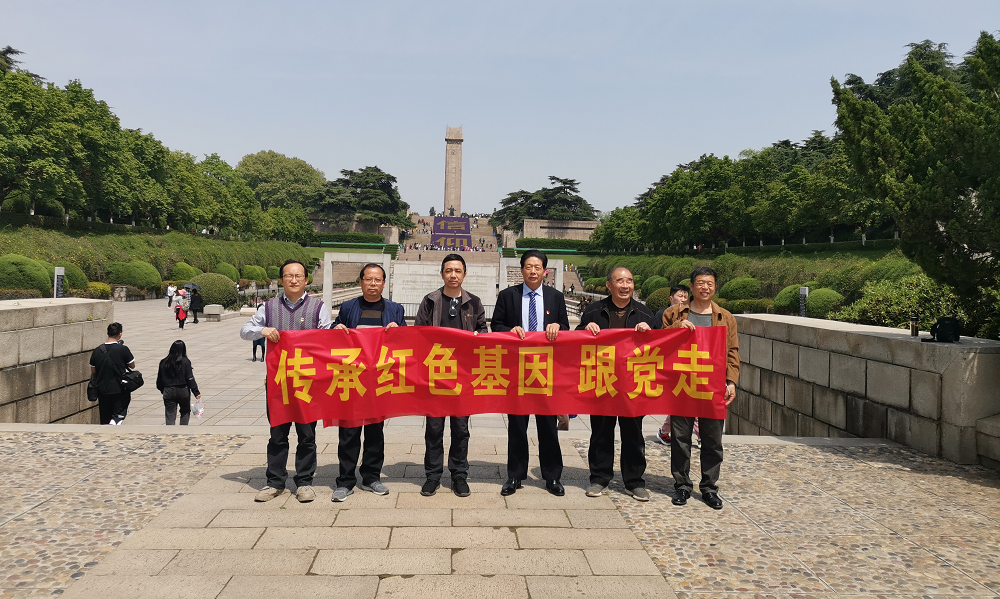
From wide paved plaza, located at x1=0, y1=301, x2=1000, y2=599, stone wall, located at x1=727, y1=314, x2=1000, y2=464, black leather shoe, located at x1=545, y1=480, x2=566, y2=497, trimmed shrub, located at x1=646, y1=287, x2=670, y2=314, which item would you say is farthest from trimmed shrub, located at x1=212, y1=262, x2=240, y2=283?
black leather shoe, located at x1=545, y1=480, x2=566, y2=497

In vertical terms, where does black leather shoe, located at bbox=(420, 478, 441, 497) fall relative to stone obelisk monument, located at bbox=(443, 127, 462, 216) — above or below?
below

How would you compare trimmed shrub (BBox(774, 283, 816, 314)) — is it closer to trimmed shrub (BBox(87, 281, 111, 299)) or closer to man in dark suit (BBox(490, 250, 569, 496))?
man in dark suit (BBox(490, 250, 569, 496))

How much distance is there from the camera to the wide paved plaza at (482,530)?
325cm

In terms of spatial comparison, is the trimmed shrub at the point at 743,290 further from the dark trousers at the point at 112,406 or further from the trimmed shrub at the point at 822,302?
the dark trousers at the point at 112,406

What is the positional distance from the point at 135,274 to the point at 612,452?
1267 inches

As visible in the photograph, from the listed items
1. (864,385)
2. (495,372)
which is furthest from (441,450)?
(864,385)

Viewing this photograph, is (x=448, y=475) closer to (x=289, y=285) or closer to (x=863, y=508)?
(x=289, y=285)

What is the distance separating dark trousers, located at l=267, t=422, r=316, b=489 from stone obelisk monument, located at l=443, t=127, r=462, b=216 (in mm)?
72098

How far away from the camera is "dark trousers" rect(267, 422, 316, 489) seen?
14.9ft

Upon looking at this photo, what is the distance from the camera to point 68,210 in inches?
1339

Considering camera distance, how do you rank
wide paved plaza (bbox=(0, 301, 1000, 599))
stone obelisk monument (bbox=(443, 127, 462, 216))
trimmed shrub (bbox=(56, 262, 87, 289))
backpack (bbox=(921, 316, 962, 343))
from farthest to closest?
1. stone obelisk monument (bbox=(443, 127, 462, 216))
2. trimmed shrub (bbox=(56, 262, 87, 289))
3. backpack (bbox=(921, 316, 962, 343))
4. wide paved plaza (bbox=(0, 301, 1000, 599))

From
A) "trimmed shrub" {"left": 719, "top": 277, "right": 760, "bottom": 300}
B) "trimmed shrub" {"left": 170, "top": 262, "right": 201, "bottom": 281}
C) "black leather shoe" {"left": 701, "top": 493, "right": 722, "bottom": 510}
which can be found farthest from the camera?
"trimmed shrub" {"left": 170, "top": 262, "right": 201, "bottom": 281}

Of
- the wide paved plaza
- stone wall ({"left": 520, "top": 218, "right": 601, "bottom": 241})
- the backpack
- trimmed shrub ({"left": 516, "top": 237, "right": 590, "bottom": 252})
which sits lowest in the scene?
the wide paved plaza

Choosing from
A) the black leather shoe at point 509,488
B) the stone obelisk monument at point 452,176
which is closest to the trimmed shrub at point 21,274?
the black leather shoe at point 509,488
